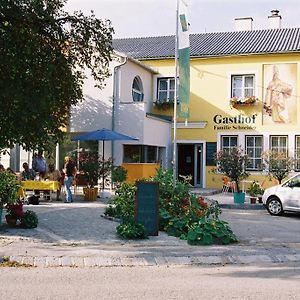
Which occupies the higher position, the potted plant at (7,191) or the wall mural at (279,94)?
the wall mural at (279,94)

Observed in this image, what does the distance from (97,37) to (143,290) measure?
7752 millimetres

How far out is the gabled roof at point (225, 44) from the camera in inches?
1043

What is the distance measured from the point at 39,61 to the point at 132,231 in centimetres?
438

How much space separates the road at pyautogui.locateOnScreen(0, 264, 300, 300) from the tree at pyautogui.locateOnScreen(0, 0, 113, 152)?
13.5 ft

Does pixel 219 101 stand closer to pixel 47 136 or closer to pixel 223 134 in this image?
pixel 223 134

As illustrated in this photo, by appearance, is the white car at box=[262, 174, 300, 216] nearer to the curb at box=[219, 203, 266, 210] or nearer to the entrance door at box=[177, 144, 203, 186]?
the curb at box=[219, 203, 266, 210]

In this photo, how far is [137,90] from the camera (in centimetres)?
2653

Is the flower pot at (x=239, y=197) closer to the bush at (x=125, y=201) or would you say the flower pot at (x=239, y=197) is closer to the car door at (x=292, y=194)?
the car door at (x=292, y=194)

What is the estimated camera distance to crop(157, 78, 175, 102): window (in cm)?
2775

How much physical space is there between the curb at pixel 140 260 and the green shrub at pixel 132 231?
177cm

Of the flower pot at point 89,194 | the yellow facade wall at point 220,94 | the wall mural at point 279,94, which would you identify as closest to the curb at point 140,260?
the flower pot at point 89,194

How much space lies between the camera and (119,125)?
23.9m

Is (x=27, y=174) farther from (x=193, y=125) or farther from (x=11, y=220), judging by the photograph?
(x=193, y=125)

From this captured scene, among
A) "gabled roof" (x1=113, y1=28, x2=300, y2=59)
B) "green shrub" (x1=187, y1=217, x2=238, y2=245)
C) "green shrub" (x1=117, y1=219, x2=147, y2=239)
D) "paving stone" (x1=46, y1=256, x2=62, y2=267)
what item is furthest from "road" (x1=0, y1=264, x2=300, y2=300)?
"gabled roof" (x1=113, y1=28, x2=300, y2=59)
